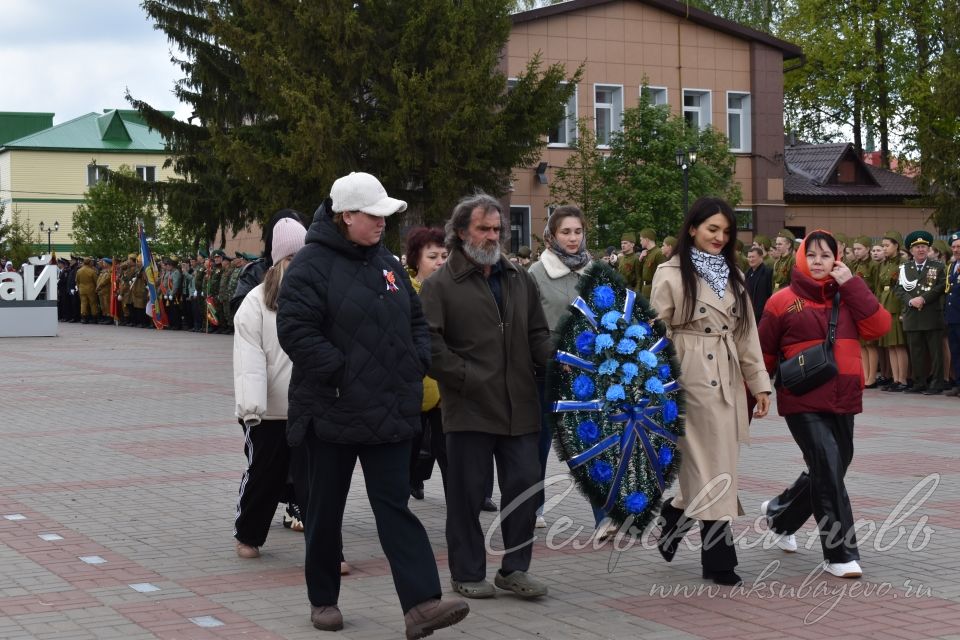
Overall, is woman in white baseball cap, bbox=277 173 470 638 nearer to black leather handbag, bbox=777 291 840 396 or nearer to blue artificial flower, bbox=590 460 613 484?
blue artificial flower, bbox=590 460 613 484

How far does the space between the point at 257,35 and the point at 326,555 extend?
25272mm

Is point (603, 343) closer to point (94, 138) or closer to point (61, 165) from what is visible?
point (61, 165)

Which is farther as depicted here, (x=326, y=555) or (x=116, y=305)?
(x=116, y=305)

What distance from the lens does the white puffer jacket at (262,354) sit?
279 inches

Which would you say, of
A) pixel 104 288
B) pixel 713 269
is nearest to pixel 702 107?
pixel 104 288

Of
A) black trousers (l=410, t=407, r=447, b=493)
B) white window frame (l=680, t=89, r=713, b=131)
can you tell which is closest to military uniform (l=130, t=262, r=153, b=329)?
white window frame (l=680, t=89, r=713, b=131)

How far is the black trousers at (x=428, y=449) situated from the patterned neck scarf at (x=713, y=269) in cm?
219

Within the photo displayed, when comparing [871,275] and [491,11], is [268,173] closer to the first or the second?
[491,11]

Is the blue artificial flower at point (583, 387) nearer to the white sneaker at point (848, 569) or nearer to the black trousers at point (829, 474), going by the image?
the black trousers at point (829, 474)

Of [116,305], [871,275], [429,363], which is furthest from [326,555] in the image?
[116,305]

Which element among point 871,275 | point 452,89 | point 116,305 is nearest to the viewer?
point 871,275

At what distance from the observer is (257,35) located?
29766 mm

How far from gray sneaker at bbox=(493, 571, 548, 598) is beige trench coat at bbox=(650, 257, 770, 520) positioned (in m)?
0.86

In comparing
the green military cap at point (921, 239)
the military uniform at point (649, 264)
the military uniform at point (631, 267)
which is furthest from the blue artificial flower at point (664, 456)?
the military uniform at point (631, 267)
